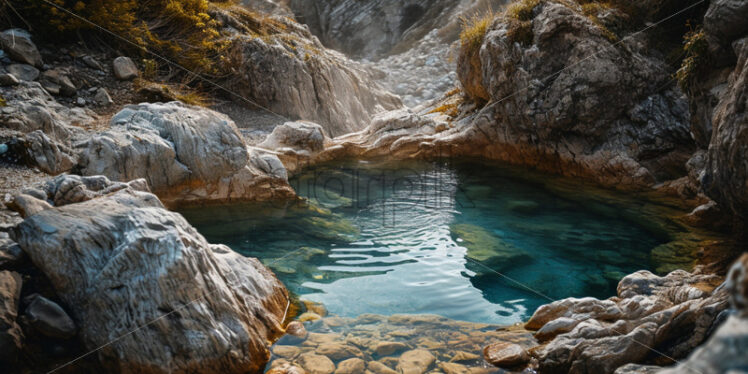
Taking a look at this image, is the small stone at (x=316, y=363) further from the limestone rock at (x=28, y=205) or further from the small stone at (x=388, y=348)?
the limestone rock at (x=28, y=205)

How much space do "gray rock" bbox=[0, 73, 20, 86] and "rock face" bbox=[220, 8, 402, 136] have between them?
5.15 meters

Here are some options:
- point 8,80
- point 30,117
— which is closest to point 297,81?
point 8,80

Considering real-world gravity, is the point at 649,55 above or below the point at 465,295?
above

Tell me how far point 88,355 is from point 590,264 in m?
5.44

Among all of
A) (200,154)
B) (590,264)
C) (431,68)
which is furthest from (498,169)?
(431,68)

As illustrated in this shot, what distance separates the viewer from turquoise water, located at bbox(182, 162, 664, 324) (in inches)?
201

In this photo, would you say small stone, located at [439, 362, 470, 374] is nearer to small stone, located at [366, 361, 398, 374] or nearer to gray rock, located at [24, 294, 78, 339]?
small stone, located at [366, 361, 398, 374]

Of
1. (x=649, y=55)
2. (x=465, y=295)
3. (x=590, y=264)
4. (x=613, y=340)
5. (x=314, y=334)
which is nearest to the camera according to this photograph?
(x=613, y=340)

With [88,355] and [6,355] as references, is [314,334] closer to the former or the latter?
[88,355]

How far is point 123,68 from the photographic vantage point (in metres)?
9.80

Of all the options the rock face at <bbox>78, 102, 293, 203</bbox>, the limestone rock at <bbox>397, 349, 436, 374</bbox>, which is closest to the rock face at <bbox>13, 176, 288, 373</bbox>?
the limestone rock at <bbox>397, 349, 436, 374</bbox>

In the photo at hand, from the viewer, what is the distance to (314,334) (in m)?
3.99

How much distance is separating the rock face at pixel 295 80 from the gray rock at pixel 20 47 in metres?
4.42

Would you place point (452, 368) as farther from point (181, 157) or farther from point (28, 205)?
point (181, 157)
